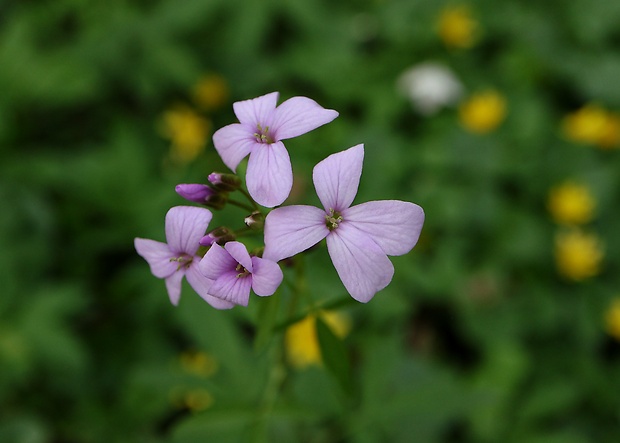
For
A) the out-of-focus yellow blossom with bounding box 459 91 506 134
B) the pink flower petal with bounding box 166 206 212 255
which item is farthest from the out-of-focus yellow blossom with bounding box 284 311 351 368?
the pink flower petal with bounding box 166 206 212 255

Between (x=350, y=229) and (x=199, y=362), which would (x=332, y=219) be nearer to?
(x=350, y=229)

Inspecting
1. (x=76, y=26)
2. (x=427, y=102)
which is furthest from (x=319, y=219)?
(x=76, y=26)

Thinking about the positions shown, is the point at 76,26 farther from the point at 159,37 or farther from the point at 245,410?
the point at 245,410

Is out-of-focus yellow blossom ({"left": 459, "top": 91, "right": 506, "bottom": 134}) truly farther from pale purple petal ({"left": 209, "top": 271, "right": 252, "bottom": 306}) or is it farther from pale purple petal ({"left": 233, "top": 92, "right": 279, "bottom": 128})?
pale purple petal ({"left": 209, "top": 271, "right": 252, "bottom": 306})

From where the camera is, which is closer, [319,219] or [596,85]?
[319,219]

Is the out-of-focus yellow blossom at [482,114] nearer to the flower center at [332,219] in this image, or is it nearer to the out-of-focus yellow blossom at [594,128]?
the out-of-focus yellow blossom at [594,128]

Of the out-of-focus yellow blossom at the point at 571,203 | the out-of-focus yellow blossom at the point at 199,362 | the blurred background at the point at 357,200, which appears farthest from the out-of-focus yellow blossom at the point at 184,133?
the out-of-focus yellow blossom at the point at 571,203
